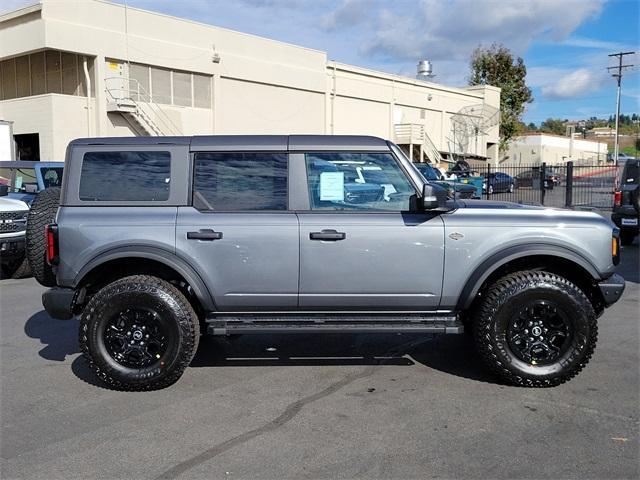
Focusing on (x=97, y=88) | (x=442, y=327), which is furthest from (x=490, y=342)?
(x=97, y=88)

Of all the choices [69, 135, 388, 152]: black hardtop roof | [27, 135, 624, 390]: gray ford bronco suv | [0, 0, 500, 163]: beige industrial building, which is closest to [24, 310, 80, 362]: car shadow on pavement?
[27, 135, 624, 390]: gray ford bronco suv

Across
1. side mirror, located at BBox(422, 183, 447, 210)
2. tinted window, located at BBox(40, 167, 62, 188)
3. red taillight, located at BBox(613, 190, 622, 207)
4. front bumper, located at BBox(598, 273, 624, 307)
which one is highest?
A: tinted window, located at BBox(40, 167, 62, 188)

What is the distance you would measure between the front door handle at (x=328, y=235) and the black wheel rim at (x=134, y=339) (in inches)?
57.6

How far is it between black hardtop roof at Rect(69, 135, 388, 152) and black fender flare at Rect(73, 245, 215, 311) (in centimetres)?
90

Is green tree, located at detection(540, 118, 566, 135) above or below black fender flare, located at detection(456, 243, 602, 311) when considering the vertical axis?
above

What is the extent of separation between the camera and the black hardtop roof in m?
5.04

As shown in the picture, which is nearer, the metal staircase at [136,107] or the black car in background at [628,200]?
the black car in background at [628,200]

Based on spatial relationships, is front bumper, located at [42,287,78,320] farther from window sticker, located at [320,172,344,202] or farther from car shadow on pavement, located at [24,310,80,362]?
window sticker, located at [320,172,344,202]

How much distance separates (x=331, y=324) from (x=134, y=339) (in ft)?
5.28

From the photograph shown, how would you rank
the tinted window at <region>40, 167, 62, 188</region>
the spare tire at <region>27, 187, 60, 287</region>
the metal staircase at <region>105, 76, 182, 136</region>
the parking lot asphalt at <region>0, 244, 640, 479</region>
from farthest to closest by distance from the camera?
1. the metal staircase at <region>105, 76, 182, 136</region>
2. the tinted window at <region>40, 167, 62, 188</region>
3. the spare tire at <region>27, 187, 60, 287</region>
4. the parking lot asphalt at <region>0, 244, 640, 479</region>

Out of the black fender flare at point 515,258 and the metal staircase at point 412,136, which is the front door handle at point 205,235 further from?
the metal staircase at point 412,136

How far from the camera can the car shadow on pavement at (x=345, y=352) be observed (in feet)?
18.4

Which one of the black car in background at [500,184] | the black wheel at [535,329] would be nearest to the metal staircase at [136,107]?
the black car in background at [500,184]

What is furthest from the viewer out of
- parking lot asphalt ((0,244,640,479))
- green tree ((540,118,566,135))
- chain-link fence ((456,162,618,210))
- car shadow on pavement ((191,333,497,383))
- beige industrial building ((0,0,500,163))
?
green tree ((540,118,566,135))
